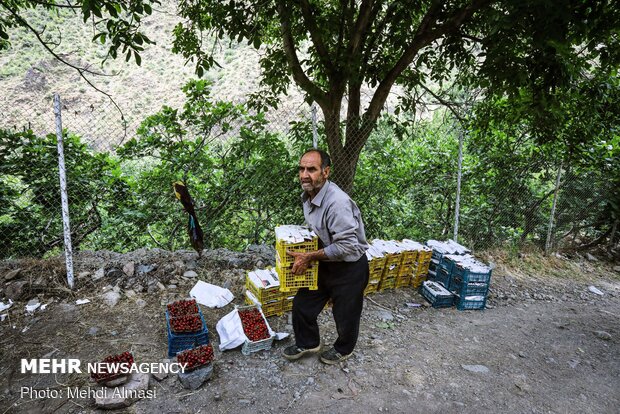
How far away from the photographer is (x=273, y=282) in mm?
3982

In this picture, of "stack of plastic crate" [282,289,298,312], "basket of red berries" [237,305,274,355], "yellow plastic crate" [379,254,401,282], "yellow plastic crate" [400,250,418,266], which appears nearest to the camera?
"basket of red berries" [237,305,274,355]

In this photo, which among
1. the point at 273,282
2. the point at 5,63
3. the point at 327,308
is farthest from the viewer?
the point at 5,63

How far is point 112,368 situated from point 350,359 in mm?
2243

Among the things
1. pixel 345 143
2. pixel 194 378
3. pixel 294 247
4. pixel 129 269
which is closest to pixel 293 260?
pixel 294 247

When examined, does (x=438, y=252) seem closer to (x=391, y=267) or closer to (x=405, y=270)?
(x=405, y=270)

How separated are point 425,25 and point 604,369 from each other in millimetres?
4685

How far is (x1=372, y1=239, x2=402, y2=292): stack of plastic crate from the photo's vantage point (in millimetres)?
4727

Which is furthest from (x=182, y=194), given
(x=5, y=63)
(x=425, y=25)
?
(x=5, y=63)

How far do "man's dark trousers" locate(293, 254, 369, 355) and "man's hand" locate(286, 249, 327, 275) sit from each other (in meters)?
0.26

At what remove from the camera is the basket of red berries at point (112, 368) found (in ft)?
9.34

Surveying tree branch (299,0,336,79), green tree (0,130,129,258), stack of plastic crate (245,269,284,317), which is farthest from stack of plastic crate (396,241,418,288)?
green tree (0,130,129,258)

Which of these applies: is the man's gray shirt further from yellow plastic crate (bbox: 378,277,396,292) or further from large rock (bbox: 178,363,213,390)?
yellow plastic crate (bbox: 378,277,396,292)

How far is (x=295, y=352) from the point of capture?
338 centimetres

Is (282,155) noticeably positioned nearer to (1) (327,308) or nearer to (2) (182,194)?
(2) (182,194)
